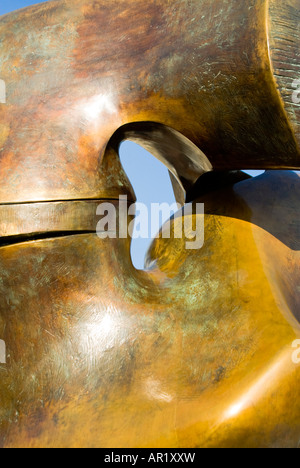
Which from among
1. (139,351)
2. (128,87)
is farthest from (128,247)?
(128,87)

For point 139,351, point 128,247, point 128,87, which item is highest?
point 128,87

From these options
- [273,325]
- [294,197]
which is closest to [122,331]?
[273,325]

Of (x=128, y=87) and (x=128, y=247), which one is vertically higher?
(x=128, y=87)

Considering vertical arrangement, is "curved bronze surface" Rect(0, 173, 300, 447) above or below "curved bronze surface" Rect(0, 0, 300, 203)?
below

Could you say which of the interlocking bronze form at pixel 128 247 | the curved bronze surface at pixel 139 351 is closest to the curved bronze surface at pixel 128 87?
the interlocking bronze form at pixel 128 247

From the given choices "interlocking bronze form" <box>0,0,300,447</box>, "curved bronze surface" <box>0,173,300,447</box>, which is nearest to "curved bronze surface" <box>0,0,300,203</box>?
"interlocking bronze form" <box>0,0,300,447</box>

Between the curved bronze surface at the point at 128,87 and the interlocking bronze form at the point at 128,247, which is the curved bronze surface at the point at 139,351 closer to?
the interlocking bronze form at the point at 128,247

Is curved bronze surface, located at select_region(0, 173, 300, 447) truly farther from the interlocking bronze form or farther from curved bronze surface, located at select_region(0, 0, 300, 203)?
curved bronze surface, located at select_region(0, 0, 300, 203)

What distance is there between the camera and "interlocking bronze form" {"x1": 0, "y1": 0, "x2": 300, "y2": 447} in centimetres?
137

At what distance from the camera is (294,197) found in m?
1.91

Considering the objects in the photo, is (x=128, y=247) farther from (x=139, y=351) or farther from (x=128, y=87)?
(x=128, y=87)

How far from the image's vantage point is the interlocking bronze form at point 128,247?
1.37 m

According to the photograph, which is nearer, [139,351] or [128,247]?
[139,351]

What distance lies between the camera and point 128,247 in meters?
1.65
